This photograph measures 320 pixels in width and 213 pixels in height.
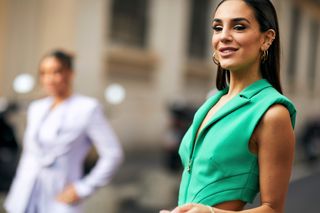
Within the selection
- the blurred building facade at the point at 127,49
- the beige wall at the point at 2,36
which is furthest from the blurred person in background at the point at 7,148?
the beige wall at the point at 2,36

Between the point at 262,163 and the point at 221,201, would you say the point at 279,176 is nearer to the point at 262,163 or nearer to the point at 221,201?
the point at 262,163

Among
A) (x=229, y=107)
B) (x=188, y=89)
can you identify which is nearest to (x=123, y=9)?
(x=188, y=89)

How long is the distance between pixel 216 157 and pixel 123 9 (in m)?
11.2

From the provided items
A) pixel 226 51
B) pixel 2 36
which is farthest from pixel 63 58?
pixel 2 36

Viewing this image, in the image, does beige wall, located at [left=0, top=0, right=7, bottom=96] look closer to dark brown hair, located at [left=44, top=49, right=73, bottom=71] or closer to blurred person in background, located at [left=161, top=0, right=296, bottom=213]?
dark brown hair, located at [left=44, top=49, right=73, bottom=71]

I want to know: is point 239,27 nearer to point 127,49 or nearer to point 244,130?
point 244,130

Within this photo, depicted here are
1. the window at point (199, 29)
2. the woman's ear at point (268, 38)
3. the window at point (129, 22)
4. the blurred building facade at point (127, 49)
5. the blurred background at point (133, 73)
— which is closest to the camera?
the woman's ear at point (268, 38)

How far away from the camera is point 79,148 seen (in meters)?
3.01

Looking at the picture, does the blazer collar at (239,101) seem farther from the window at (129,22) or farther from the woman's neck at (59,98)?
the window at (129,22)

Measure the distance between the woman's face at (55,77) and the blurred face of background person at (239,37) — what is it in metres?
1.58

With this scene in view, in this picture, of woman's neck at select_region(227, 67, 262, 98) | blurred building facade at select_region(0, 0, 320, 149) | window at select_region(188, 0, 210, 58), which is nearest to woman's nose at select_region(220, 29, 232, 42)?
woman's neck at select_region(227, 67, 262, 98)

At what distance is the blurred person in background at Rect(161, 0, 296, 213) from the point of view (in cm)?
149

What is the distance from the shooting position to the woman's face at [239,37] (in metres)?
1.58

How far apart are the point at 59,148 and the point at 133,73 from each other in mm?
9765
